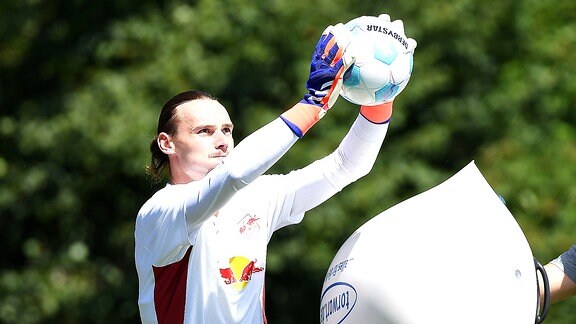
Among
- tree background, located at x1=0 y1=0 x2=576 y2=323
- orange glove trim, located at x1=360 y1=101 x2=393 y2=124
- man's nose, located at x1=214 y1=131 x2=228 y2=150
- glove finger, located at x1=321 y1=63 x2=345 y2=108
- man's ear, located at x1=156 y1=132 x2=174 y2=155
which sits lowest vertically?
tree background, located at x1=0 y1=0 x2=576 y2=323

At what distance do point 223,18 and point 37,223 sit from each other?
9.83 feet

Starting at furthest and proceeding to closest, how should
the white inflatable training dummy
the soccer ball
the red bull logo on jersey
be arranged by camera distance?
the red bull logo on jersey → the soccer ball → the white inflatable training dummy

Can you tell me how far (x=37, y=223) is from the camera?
13.1 metres

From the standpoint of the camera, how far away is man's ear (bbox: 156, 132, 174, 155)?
502 centimetres

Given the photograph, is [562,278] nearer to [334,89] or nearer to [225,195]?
[334,89]

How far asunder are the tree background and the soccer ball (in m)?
6.38

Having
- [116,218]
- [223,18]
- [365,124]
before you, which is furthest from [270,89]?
[365,124]

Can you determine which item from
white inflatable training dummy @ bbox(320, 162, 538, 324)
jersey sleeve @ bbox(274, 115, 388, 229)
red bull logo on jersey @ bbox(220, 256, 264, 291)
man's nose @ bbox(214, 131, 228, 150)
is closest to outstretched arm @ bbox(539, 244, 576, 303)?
white inflatable training dummy @ bbox(320, 162, 538, 324)

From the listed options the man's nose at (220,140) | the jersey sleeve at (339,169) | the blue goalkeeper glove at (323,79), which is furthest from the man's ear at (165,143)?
the blue goalkeeper glove at (323,79)

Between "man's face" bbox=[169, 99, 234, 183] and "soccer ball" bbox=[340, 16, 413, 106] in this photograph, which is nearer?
"soccer ball" bbox=[340, 16, 413, 106]

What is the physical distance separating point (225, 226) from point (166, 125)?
53cm

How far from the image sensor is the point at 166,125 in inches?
199

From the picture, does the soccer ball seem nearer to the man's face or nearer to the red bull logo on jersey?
the man's face

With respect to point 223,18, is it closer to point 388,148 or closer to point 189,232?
point 388,148
